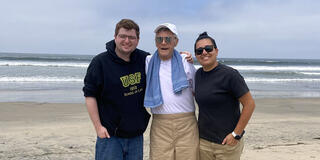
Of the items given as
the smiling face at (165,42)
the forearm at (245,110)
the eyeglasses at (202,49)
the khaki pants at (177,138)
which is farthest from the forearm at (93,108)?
the forearm at (245,110)

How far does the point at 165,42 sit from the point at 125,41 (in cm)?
37

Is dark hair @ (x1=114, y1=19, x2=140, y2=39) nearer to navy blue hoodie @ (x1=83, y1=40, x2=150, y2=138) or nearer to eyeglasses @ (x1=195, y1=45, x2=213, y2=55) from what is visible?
navy blue hoodie @ (x1=83, y1=40, x2=150, y2=138)

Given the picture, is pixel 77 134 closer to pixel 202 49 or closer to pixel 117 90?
pixel 117 90

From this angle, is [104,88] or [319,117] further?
[319,117]

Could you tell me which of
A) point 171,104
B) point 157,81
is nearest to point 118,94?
point 157,81

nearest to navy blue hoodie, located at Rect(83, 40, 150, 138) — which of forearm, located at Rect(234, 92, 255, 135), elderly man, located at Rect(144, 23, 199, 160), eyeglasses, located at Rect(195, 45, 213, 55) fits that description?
elderly man, located at Rect(144, 23, 199, 160)

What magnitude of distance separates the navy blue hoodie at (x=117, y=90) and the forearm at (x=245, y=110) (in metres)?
0.88

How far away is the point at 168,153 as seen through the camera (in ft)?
8.80

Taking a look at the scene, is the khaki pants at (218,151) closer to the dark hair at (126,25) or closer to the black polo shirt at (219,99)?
the black polo shirt at (219,99)

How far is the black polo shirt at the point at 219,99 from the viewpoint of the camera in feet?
8.11

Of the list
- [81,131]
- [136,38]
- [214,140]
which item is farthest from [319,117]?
[136,38]

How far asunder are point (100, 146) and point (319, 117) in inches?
316

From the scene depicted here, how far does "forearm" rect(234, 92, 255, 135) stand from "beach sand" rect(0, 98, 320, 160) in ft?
7.99

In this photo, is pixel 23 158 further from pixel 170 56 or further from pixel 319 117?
pixel 319 117
